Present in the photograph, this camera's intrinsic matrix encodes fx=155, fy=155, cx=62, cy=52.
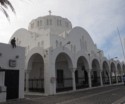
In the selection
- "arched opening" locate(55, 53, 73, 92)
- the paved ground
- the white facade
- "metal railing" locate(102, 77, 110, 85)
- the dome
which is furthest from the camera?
"metal railing" locate(102, 77, 110, 85)

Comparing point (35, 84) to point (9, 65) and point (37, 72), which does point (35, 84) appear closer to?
point (37, 72)

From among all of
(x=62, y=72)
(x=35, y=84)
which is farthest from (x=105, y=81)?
(x=35, y=84)

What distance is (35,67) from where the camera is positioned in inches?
899

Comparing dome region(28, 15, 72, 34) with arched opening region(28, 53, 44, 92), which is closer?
arched opening region(28, 53, 44, 92)

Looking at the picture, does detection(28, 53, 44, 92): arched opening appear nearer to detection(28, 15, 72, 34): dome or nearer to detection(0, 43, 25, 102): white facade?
detection(28, 15, 72, 34): dome

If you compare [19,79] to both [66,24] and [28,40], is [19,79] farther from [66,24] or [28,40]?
[66,24]

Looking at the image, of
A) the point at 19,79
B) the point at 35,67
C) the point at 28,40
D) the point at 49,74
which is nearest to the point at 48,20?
the point at 28,40

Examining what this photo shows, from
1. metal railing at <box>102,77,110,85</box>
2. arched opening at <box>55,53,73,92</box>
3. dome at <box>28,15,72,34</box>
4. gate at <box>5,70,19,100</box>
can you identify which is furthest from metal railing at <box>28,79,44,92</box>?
metal railing at <box>102,77,110,85</box>

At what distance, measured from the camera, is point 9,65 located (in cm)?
1284

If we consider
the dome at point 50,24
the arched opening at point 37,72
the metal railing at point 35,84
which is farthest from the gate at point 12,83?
the dome at point 50,24

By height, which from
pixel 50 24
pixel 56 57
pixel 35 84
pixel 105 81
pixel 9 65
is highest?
pixel 50 24

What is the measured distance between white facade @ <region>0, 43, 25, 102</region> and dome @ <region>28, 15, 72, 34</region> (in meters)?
12.8

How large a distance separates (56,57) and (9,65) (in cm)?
626

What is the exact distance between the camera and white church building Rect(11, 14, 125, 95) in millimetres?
17078
